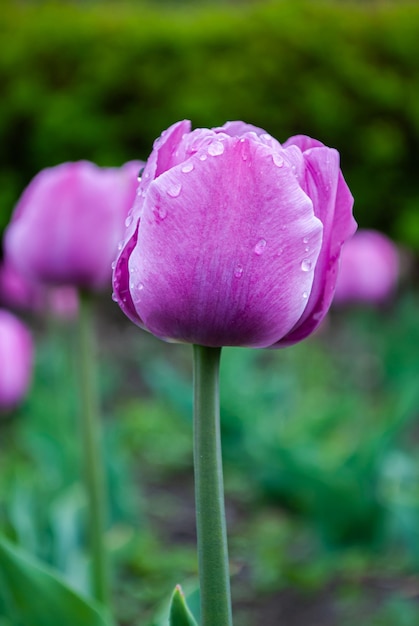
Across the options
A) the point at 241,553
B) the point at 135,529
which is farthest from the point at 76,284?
the point at 241,553

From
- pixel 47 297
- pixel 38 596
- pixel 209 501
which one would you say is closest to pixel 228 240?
pixel 209 501

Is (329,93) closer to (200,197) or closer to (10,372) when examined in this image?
(10,372)

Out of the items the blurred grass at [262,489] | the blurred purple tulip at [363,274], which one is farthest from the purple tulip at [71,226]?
the blurred purple tulip at [363,274]

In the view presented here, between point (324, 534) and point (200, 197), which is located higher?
point (200, 197)

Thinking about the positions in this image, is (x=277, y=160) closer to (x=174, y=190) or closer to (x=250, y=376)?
(x=174, y=190)

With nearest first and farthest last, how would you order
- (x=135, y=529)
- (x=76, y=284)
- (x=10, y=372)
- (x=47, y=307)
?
(x=76, y=284)
(x=10, y=372)
(x=135, y=529)
(x=47, y=307)

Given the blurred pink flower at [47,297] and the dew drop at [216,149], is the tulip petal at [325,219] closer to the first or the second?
the dew drop at [216,149]
